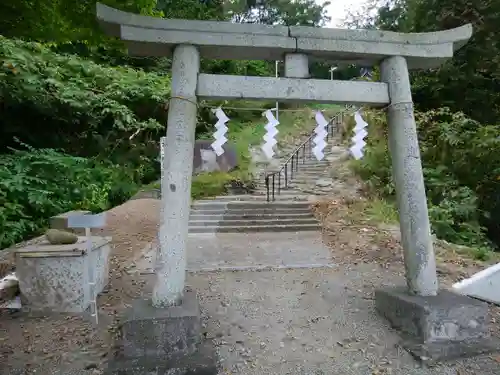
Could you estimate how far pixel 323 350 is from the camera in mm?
3621

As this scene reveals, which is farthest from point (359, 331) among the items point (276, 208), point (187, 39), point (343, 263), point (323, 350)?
point (276, 208)

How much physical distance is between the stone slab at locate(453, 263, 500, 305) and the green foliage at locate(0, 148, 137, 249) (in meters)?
7.03

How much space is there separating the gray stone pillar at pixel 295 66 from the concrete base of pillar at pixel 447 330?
250cm

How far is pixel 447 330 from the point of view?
3533 mm

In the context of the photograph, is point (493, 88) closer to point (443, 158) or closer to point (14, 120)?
point (443, 158)

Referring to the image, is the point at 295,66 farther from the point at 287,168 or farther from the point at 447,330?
the point at 287,168

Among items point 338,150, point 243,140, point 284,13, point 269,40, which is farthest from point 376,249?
point 284,13

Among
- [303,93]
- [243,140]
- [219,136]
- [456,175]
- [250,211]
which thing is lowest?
[250,211]

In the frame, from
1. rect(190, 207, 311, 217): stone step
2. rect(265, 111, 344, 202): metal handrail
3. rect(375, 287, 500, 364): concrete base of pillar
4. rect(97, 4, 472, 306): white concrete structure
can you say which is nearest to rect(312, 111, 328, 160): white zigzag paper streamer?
rect(97, 4, 472, 306): white concrete structure

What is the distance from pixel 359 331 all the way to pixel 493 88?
10.8 meters

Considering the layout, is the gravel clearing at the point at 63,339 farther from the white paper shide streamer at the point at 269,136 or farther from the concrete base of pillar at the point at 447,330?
the concrete base of pillar at the point at 447,330

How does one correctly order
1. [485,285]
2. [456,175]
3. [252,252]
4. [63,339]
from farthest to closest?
[456,175] < [252,252] < [485,285] < [63,339]

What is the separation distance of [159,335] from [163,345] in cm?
9

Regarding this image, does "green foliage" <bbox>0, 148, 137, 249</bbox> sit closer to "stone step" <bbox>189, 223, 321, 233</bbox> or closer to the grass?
the grass
